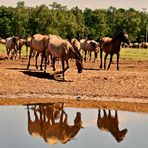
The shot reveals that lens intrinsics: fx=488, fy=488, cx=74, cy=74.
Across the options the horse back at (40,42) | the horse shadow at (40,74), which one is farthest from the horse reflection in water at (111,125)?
the horse back at (40,42)

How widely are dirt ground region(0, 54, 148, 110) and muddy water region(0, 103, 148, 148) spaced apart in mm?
1545

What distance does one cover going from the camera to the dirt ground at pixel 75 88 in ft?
69.6

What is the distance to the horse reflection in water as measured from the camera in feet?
49.0

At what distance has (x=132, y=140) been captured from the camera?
46.3 ft

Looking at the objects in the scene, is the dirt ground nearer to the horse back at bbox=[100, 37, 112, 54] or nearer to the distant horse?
the distant horse

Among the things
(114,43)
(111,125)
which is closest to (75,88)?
(111,125)

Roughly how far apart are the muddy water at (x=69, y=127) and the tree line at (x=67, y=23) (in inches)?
2564

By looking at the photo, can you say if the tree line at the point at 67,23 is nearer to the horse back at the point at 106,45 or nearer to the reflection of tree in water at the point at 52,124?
the horse back at the point at 106,45

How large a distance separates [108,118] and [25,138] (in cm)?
478

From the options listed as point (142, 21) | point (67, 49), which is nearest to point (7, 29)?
point (142, 21)

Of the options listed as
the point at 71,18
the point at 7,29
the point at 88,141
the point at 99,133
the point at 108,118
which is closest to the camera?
the point at 88,141

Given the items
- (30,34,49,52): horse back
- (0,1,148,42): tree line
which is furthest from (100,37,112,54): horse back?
(0,1,148,42): tree line

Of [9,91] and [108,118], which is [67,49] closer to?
[9,91]

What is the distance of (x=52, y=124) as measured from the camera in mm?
16312
